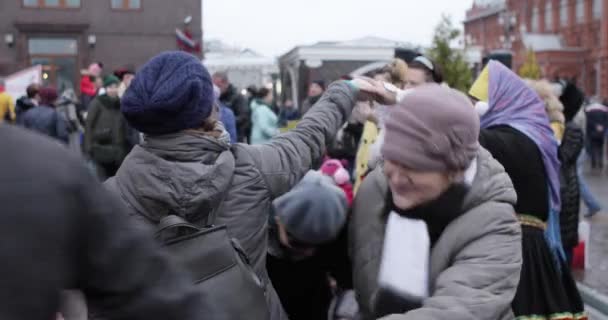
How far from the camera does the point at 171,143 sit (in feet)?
8.32

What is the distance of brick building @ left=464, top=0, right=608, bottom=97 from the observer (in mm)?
70663

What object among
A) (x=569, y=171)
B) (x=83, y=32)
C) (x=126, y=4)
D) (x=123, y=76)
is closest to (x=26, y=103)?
(x=123, y=76)

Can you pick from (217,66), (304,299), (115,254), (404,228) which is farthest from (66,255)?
(217,66)

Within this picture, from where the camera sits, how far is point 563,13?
8306 centimetres

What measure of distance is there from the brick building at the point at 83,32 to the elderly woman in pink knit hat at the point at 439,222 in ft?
94.5

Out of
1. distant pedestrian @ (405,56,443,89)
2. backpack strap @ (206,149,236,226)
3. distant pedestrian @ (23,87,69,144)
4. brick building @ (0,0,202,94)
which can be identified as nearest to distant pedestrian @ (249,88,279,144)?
distant pedestrian @ (23,87,69,144)

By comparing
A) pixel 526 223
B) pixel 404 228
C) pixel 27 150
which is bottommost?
pixel 526 223

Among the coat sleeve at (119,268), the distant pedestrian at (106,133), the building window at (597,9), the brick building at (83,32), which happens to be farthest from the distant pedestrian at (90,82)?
the building window at (597,9)

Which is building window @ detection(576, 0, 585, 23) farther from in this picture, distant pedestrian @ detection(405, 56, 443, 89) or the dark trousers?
distant pedestrian @ detection(405, 56, 443, 89)

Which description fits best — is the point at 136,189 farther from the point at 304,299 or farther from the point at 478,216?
the point at 478,216

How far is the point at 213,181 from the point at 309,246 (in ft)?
1.17

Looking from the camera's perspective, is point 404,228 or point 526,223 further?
point 526,223

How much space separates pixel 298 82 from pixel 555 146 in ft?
51.7

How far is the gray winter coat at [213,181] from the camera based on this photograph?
247 centimetres
